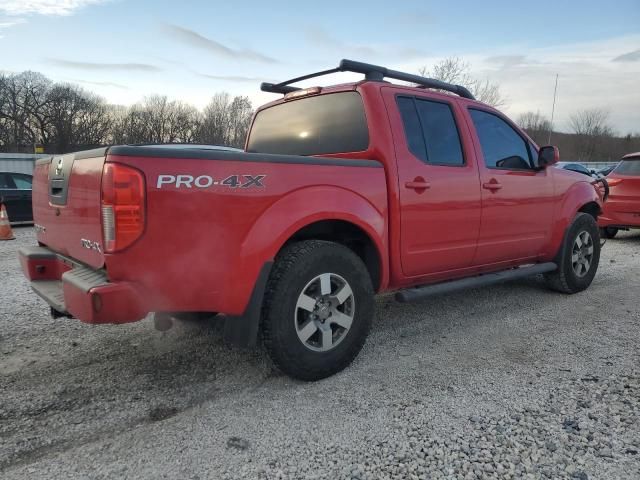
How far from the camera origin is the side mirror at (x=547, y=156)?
468cm

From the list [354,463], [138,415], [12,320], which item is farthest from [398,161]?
[12,320]

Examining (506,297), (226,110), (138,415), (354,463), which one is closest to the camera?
(354,463)

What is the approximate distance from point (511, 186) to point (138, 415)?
3.56 metres

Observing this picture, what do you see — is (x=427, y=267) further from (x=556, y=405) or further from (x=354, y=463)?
(x=354, y=463)

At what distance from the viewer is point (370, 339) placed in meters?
3.91

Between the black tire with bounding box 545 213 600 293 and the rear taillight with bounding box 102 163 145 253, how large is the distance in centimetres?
440

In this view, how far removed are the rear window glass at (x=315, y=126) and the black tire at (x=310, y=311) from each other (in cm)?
96

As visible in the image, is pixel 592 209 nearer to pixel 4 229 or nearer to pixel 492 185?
pixel 492 185

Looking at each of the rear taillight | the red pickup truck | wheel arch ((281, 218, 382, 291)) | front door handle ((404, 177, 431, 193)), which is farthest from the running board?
the rear taillight

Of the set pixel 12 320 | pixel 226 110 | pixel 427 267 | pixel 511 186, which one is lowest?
pixel 12 320

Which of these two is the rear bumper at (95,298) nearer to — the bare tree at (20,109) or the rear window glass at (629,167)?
the rear window glass at (629,167)

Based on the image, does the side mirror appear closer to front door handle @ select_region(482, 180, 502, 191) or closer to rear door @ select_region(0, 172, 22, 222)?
front door handle @ select_region(482, 180, 502, 191)

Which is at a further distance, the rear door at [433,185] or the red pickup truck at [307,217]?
the rear door at [433,185]

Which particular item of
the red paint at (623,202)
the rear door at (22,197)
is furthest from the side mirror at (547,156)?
the rear door at (22,197)
